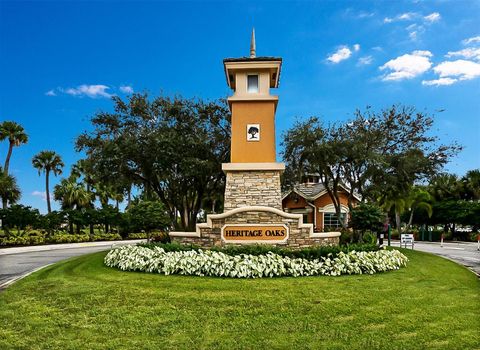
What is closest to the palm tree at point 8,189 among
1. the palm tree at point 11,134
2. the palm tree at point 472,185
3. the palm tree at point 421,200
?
the palm tree at point 11,134

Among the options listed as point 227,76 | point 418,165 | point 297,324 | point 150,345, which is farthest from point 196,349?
point 418,165

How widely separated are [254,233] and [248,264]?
8.56 feet

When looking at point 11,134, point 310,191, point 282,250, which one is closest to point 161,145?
point 282,250

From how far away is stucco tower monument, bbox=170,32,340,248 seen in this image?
45.0 ft

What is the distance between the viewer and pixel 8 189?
31.0 m

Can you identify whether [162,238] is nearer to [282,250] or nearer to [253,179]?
[253,179]

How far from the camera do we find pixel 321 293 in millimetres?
9141

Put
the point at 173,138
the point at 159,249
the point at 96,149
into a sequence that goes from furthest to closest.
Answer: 1. the point at 96,149
2. the point at 173,138
3. the point at 159,249

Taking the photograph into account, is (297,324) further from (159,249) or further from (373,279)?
(159,249)

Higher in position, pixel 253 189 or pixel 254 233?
pixel 253 189

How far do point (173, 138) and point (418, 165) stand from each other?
14183mm

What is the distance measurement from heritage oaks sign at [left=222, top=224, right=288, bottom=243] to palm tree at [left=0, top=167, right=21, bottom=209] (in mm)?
23117

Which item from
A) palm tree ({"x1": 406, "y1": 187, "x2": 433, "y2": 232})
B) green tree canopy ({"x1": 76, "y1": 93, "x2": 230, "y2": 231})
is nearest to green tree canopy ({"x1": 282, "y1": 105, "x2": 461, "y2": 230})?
green tree canopy ({"x1": 76, "y1": 93, "x2": 230, "y2": 231})

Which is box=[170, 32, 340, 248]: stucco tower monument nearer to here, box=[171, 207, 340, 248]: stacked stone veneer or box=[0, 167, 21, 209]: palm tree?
box=[171, 207, 340, 248]: stacked stone veneer
